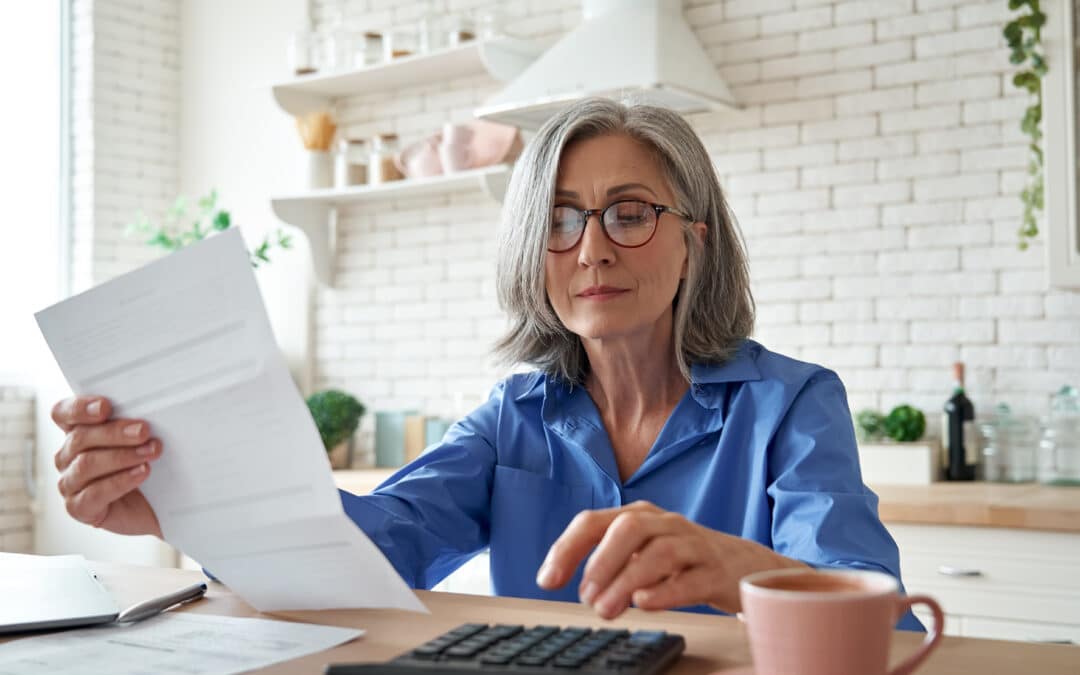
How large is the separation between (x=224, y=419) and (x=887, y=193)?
289cm

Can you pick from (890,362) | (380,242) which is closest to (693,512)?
(890,362)

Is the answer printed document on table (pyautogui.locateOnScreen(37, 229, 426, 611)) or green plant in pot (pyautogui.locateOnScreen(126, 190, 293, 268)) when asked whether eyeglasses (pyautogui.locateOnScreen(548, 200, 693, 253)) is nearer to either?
printed document on table (pyautogui.locateOnScreen(37, 229, 426, 611))

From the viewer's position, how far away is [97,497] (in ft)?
3.94

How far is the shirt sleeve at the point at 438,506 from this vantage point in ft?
4.95

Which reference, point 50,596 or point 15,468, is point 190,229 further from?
point 50,596

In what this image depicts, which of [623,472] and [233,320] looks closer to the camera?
[233,320]

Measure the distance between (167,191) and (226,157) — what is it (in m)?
0.35

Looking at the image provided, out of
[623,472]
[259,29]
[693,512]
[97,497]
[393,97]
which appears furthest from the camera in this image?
[259,29]

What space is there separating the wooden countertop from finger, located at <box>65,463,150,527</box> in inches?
83.6

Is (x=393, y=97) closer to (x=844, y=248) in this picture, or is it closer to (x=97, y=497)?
(x=844, y=248)

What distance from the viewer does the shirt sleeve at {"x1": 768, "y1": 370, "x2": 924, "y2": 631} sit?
1.30 metres

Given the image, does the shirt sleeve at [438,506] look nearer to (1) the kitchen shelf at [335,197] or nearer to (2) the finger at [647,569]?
(2) the finger at [647,569]

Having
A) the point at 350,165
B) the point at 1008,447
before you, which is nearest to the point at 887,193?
the point at 1008,447

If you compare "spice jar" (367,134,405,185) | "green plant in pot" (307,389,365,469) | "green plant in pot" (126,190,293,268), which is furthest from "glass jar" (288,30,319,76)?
"green plant in pot" (307,389,365,469)
